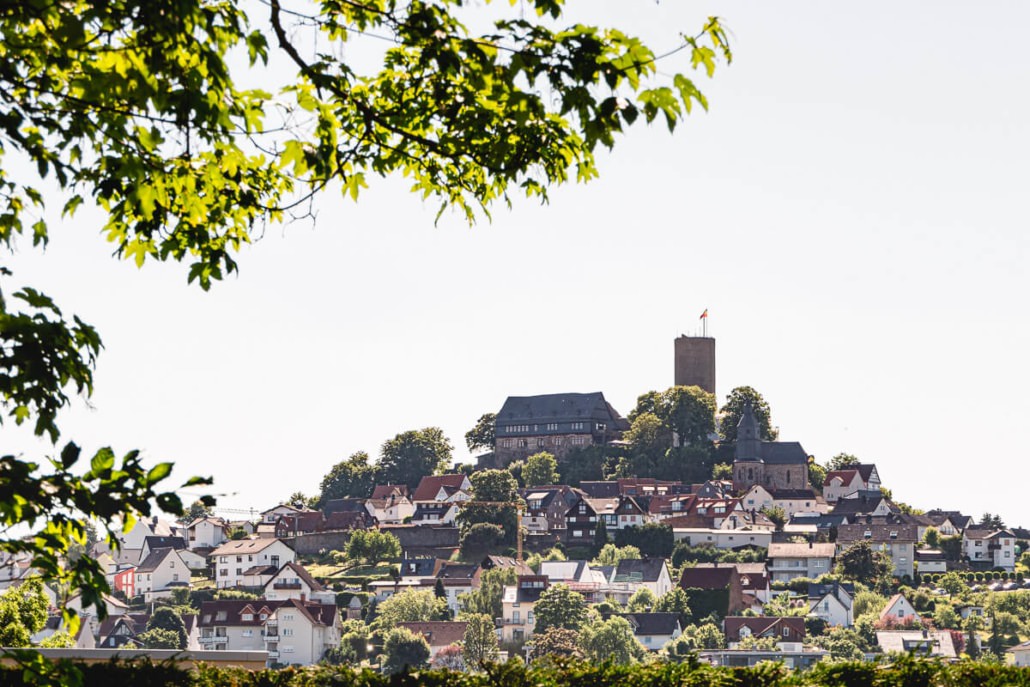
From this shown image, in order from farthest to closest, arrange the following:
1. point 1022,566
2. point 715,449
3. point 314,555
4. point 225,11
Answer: point 715,449, point 314,555, point 1022,566, point 225,11

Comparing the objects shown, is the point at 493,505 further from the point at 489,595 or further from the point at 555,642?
the point at 555,642

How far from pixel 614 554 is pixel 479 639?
24574mm

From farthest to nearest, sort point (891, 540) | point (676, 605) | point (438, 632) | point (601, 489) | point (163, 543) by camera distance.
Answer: point (601, 489) → point (163, 543) → point (891, 540) → point (676, 605) → point (438, 632)

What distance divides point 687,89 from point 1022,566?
11818cm

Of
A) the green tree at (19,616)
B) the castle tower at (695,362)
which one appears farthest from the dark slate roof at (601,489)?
the green tree at (19,616)

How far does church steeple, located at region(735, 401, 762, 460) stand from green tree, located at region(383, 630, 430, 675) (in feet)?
158

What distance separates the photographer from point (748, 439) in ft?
455

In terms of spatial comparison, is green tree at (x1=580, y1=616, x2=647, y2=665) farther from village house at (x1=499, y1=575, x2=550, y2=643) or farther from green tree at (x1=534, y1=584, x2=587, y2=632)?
village house at (x1=499, y1=575, x2=550, y2=643)

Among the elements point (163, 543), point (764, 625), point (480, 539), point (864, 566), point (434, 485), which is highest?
point (434, 485)

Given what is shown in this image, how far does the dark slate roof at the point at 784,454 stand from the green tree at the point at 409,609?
40.4 m

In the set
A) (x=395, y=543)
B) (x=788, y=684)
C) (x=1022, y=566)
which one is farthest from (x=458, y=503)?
(x=788, y=684)

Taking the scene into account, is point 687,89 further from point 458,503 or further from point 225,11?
point 458,503

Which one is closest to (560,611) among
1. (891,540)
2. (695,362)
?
(891,540)

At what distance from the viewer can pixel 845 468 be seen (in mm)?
144500
